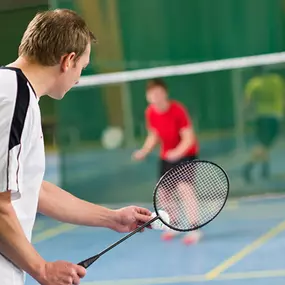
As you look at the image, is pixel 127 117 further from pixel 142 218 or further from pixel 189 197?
pixel 142 218

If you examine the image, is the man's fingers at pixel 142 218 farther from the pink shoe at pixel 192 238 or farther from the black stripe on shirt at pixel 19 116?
the pink shoe at pixel 192 238

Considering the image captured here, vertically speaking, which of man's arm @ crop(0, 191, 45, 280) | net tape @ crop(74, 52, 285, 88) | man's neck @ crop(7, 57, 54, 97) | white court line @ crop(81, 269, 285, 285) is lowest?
white court line @ crop(81, 269, 285, 285)

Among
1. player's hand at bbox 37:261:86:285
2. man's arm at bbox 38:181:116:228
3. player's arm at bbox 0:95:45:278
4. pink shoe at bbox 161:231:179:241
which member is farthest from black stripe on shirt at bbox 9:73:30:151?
pink shoe at bbox 161:231:179:241

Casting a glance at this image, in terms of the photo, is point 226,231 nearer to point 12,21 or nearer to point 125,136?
point 125,136

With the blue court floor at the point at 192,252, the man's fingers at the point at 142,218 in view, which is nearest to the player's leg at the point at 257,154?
the blue court floor at the point at 192,252

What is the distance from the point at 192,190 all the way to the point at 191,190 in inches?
0.5

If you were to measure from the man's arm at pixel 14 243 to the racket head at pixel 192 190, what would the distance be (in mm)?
684

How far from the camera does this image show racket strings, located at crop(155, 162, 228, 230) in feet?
9.46

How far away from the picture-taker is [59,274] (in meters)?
2.06

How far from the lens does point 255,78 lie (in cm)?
930

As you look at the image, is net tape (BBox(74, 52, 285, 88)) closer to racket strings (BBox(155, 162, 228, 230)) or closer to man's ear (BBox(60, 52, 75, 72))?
racket strings (BBox(155, 162, 228, 230))

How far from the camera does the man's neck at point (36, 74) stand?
2.12m

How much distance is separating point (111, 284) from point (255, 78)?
4680 mm

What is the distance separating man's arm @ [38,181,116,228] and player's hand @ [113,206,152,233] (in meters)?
0.02
